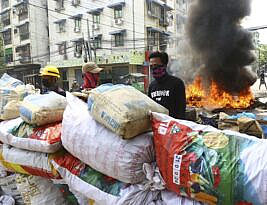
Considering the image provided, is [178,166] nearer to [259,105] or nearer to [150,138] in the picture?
[150,138]

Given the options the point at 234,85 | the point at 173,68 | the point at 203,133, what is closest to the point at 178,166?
the point at 203,133

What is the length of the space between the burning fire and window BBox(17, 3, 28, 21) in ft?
72.7

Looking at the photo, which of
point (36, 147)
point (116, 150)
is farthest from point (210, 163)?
point (36, 147)

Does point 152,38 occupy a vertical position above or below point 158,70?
above

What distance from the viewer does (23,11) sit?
97.6ft

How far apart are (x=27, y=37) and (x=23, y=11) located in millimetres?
2947

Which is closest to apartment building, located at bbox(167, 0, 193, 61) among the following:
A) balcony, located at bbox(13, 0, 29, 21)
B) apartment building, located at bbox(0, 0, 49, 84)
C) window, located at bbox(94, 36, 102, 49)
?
window, located at bbox(94, 36, 102, 49)

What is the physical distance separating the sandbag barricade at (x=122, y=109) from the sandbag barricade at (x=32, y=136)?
0.41 meters

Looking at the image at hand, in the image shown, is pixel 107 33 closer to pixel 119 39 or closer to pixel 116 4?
pixel 119 39

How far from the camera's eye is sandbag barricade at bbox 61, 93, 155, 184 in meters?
1.33

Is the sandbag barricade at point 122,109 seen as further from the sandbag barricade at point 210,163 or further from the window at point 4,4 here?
the window at point 4,4

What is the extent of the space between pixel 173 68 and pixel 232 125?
16.2m

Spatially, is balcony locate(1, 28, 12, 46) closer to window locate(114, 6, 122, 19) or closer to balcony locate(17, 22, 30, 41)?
balcony locate(17, 22, 30, 41)

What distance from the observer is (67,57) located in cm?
2744
